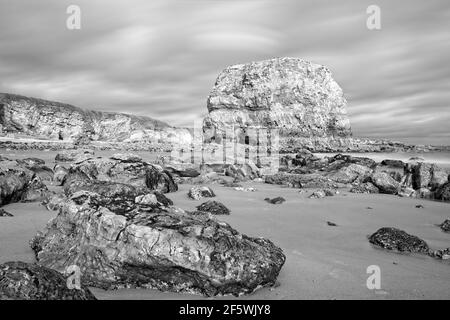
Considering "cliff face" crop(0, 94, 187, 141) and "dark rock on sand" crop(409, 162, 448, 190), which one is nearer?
"dark rock on sand" crop(409, 162, 448, 190)

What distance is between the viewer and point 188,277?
3309 mm

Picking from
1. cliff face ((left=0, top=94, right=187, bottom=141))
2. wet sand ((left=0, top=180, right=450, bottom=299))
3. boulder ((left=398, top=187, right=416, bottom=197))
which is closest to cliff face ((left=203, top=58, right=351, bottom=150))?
cliff face ((left=0, top=94, right=187, bottom=141))

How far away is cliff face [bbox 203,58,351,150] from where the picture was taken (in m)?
94.2

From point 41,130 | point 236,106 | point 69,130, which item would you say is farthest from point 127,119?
point 236,106

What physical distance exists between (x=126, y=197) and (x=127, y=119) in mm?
109681

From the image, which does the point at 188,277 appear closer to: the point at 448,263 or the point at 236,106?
the point at 448,263

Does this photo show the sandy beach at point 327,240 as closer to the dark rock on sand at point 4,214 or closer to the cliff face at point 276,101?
the dark rock on sand at point 4,214

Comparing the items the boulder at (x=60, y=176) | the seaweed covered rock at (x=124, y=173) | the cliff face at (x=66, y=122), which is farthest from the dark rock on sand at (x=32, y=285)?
the cliff face at (x=66, y=122)

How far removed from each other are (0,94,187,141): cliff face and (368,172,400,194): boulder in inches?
3018

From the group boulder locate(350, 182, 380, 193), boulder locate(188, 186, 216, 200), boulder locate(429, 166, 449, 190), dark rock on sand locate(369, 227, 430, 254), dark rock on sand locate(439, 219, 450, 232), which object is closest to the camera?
dark rock on sand locate(369, 227, 430, 254)

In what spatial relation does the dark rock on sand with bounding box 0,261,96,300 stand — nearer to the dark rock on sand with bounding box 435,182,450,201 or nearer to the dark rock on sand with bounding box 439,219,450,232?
the dark rock on sand with bounding box 439,219,450,232

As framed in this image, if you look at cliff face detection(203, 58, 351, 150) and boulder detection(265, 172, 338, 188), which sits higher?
cliff face detection(203, 58, 351, 150)

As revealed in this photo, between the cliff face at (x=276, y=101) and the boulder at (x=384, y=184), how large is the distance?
79.3m

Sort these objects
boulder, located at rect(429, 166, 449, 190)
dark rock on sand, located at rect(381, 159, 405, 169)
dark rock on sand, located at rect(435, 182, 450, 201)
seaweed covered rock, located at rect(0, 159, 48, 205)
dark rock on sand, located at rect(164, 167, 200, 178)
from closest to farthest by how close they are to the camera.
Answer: seaweed covered rock, located at rect(0, 159, 48, 205)
dark rock on sand, located at rect(435, 182, 450, 201)
boulder, located at rect(429, 166, 449, 190)
dark rock on sand, located at rect(164, 167, 200, 178)
dark rock on sand, located at rect(381, 159, 405, 169)
